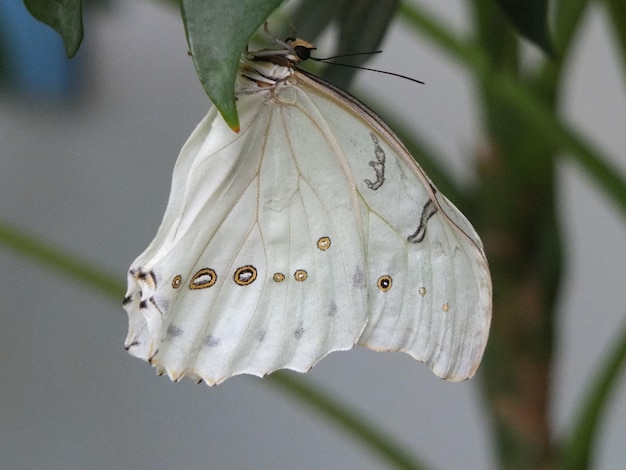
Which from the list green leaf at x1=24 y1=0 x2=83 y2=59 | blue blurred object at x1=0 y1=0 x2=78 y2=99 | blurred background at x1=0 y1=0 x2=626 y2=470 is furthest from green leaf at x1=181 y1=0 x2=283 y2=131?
blurred background at x1=0 y1=0 x2=626 y2=470

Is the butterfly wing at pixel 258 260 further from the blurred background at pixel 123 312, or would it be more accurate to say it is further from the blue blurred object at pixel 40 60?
the blurred background at pixel 123 312

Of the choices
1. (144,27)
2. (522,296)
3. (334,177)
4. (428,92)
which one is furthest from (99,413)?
(334,177)

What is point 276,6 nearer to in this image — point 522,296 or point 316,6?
point 316,6

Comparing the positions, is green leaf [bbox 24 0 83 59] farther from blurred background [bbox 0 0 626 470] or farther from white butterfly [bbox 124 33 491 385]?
blurred background [bbox 0 0 626 470]

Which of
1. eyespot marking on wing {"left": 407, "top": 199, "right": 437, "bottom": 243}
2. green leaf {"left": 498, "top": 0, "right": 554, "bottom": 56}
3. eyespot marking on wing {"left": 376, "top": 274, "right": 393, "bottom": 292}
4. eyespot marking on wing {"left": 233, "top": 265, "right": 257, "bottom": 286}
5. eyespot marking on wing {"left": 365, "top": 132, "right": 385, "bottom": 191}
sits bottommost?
eyespot marking on wing {"left": 233, "top": 265, "right": 257, "bottom": 286}

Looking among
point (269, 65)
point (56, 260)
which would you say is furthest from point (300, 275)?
point (56, 260)

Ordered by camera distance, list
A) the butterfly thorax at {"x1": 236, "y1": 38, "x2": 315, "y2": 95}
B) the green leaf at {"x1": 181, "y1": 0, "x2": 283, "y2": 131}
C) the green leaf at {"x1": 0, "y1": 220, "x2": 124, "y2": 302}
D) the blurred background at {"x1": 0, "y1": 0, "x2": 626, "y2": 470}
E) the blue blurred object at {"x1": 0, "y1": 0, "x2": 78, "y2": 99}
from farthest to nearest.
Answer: the blurred background at {"x1": 0, "y1": 0, "x2": 626, "y2": 470}, the blue blurred object at {"x1": 0, "y1": 0, "x2": 78, "y2": 99}, the green leaf at {"x1": 0, "y1": 220, "x2": 124, "y2": 302}, the butterfly thorax at {"x1": 236, "y1": 38, "x2": 315, "y2": 95}, the green leaf at {"x1": 181, "y1": 0, "x2": 283, "y2": 131}
